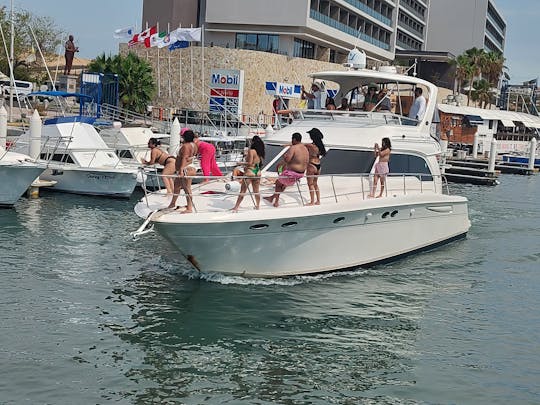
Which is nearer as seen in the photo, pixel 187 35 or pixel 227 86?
pixel 187 35

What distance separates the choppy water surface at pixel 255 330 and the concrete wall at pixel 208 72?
3762cm

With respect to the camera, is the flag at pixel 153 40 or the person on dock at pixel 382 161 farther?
the flag at pixel 153 40

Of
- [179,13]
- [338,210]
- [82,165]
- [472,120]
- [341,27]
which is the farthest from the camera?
[341,27]

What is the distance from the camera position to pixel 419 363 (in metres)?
10.5

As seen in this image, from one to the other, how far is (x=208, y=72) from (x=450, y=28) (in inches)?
2597

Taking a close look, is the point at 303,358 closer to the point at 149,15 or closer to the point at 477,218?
the point at 477,218

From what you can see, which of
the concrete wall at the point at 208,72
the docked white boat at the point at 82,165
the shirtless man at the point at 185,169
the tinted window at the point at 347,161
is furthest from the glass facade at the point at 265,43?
the shirtless man at the point at 185,169

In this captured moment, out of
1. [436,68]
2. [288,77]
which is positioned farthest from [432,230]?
[436,68]

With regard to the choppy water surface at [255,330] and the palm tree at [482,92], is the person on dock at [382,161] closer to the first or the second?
the choppy water surface at [255,330]

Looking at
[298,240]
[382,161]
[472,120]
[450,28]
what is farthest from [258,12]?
[450,28]

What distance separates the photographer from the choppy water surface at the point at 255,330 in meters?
9.30

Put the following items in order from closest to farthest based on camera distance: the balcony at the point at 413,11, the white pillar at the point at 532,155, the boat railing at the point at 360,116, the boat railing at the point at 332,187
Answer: the boat railing at the point at 332,187 < the boat railing at the point at 360,116 < the white pillar at the point at 532,155 < the balcony at the point at 413,11

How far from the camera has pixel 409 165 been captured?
17.0m

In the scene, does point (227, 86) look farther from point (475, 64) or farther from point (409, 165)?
point (475, 64)
